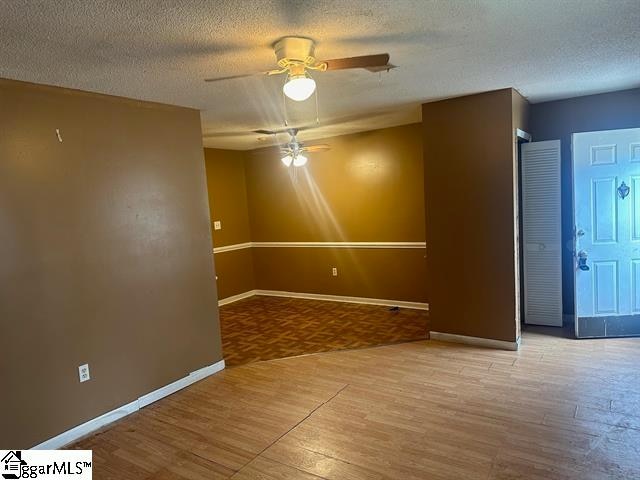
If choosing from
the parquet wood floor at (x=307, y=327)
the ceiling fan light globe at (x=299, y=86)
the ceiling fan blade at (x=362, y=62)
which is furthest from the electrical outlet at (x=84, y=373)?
the ceiling fan blade at (x=362, y=62)

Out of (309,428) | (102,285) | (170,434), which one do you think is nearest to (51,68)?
(102,285)

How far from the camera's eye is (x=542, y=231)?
4.16 m

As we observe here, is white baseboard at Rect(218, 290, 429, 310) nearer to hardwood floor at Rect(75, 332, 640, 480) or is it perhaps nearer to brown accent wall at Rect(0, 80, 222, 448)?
hardwood floor at Rect(75, 332, 640, 480)

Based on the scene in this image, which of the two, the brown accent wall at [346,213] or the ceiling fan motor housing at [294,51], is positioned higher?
the ceiling fan motor housing at [294,51]

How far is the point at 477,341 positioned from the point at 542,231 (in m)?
1.29

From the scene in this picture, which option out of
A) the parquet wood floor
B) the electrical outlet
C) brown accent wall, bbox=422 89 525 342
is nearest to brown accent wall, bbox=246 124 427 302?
the parquet wood floor

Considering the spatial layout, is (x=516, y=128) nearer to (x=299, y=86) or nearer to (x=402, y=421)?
(x=299, y=86)

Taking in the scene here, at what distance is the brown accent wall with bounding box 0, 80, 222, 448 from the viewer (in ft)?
8.15

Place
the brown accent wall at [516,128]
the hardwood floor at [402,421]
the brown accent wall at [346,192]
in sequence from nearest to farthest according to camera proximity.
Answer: the hardwood floor at [402,421] < the brown accent wall at [516,128] < the brown accent wall at [346,192]

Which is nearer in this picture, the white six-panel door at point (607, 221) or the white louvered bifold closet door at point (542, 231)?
the white six-panel door at point (607, 221)

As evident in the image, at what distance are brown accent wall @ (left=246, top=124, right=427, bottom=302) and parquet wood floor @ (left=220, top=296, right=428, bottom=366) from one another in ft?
1.30

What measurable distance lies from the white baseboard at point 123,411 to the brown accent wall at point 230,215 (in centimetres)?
250

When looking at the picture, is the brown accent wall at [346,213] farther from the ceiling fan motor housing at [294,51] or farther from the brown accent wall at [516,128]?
the ceiling fan motor housing at [294,51]

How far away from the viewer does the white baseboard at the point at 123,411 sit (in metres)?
2.63
